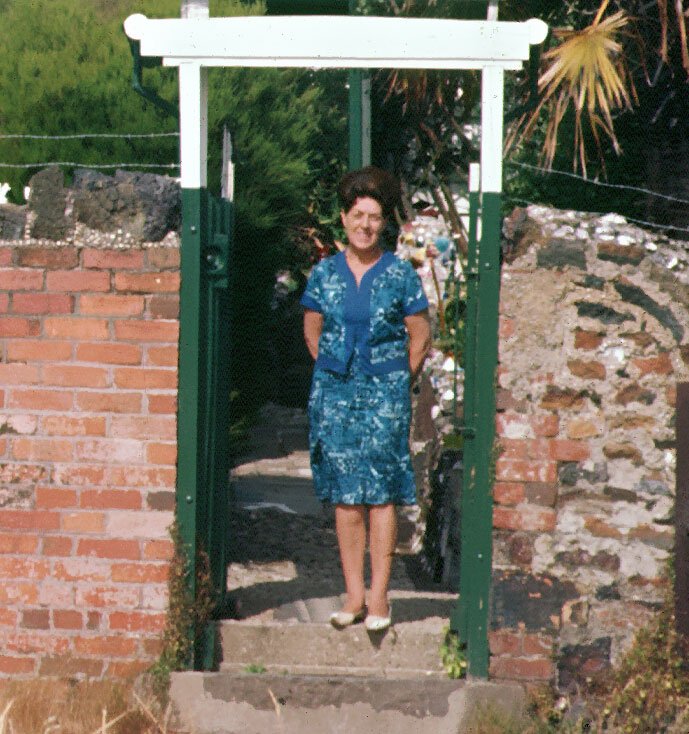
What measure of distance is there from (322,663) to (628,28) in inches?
174

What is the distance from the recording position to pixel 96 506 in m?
5.14

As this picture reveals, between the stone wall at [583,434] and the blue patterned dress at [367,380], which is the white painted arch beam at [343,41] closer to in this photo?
the stone wall at [583,434]

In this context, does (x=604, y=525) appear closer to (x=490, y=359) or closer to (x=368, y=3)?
(x=490, y=359)

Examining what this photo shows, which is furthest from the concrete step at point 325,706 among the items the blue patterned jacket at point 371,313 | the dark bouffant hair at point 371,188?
the dark bouffant hair at point 371,188

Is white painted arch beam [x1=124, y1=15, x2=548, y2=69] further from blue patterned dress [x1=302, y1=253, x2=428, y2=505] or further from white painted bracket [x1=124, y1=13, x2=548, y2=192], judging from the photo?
blue patterned dress [x1=302, y1=253, x2=428, y2=505]

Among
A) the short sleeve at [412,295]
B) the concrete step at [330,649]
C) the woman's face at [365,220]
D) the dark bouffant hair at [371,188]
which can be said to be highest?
the dark bouffant hair at [371,188]

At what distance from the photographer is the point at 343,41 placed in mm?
5008

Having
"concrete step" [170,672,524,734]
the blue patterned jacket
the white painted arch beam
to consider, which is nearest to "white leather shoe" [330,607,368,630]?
"concrete step" [170,672,524,734]

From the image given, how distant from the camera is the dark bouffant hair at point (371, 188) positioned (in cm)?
522

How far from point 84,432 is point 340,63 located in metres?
1.54

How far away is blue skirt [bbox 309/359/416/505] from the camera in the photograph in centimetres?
523

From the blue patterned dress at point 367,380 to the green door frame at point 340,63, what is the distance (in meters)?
0.29

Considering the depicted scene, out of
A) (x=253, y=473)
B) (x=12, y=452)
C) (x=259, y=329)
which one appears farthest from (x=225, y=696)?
(x=259, y=329)

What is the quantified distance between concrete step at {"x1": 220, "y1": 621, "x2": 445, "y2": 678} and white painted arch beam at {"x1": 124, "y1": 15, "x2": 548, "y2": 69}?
201 cm
